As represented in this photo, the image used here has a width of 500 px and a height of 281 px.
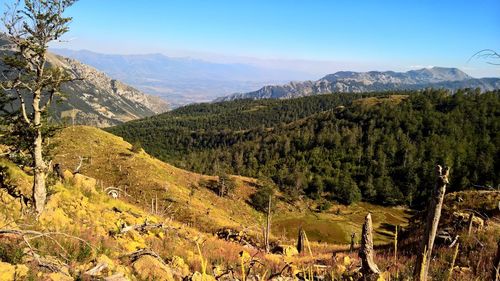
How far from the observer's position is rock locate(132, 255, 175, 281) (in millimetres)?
8151

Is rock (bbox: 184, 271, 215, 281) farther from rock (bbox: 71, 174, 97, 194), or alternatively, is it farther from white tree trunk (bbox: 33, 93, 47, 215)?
rock (bbox: 71, 174, 97, 194)

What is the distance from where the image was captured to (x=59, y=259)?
7605mm

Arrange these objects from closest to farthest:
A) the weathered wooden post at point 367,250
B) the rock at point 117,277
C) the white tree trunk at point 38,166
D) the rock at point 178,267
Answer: the weathered wooden post at point 367,250 < the rock at point 117,277 < the rock at point 178,267 < the white tree trunk at point 38,166

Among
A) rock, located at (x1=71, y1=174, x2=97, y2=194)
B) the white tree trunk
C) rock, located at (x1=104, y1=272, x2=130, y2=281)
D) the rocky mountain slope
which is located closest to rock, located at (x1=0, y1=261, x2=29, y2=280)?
the rocky mountain slope

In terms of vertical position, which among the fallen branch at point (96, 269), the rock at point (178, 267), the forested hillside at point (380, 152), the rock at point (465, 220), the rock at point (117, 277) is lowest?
the forested hillside at point (380, 152)

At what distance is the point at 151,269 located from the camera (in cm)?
838

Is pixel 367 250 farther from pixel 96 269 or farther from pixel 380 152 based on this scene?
pixel 380 152

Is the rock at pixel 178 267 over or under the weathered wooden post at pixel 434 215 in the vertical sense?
under

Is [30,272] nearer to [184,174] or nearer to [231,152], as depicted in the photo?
[184,174]

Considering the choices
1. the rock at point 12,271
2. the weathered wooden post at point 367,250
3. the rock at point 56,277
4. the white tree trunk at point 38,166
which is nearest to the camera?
the weathered wooden post at point 367,250

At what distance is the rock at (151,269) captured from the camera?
8.15 m

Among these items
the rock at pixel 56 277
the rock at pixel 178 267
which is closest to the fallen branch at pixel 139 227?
the rock at pixel 178 267

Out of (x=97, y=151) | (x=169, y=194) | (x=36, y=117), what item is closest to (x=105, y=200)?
(x=36, y=117)

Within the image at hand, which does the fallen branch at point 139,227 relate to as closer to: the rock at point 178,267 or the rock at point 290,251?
the rock at point 178,267
